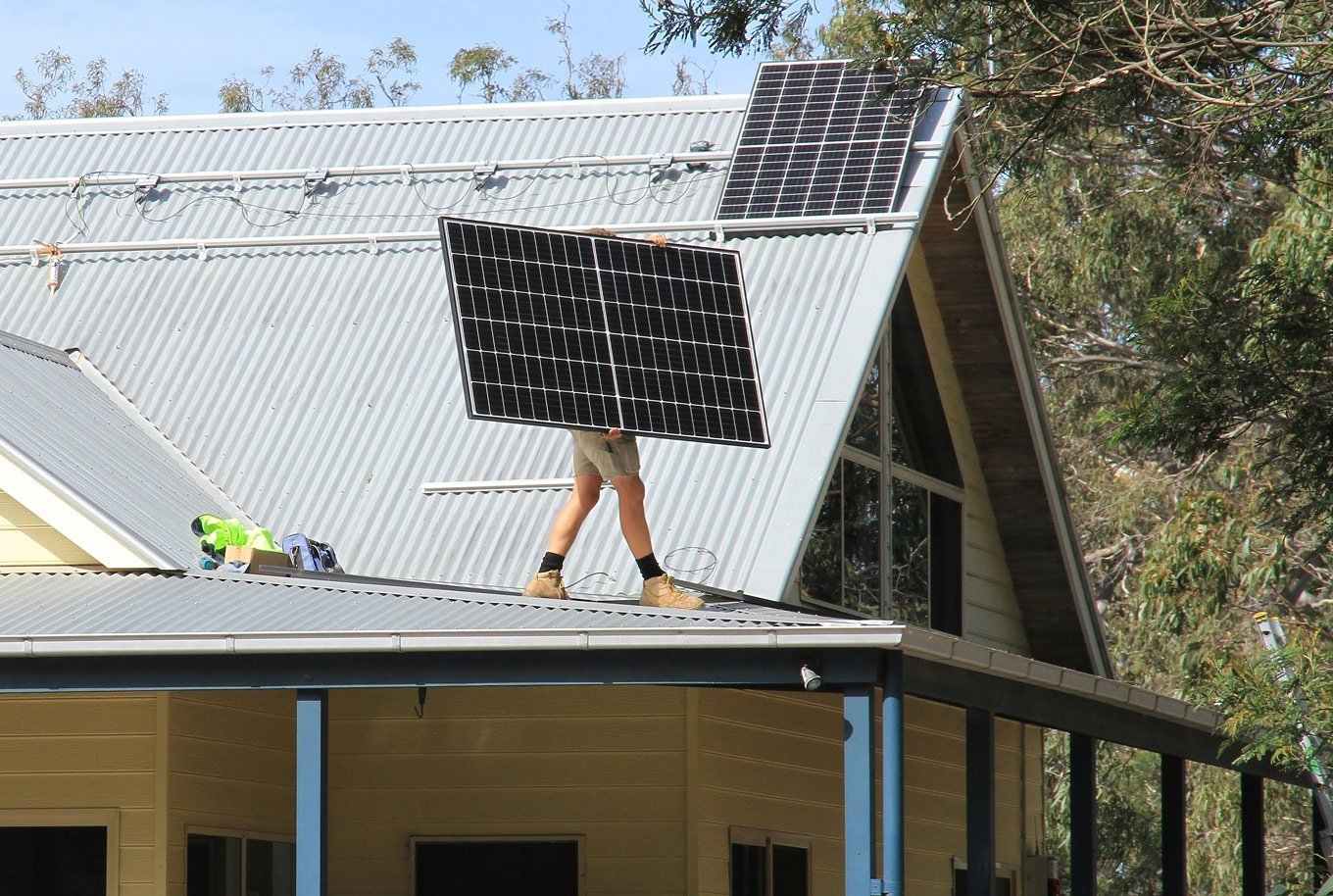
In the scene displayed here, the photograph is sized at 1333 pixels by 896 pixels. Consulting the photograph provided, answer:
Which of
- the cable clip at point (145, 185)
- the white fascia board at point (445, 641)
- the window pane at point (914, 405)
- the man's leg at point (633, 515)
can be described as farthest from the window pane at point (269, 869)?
the cable clip at point (145, 185)

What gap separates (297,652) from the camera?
10375mm

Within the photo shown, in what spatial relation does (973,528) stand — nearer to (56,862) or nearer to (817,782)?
(817,782)

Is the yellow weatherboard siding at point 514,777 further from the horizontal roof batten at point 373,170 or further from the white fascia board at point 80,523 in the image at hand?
the horizontal roof batten at point 373,170

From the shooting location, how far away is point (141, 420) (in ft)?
48.1

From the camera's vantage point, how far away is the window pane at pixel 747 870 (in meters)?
13.2

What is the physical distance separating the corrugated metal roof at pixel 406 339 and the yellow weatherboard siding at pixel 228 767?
1.19 metres

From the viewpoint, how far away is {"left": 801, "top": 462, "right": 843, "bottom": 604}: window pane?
45.3 feet

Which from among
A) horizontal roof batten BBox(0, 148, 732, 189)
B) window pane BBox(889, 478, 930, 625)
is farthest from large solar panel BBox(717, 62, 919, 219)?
window pane BBox(889, 478, 930, 625)

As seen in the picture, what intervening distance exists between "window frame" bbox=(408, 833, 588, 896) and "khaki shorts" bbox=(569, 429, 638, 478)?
276cm

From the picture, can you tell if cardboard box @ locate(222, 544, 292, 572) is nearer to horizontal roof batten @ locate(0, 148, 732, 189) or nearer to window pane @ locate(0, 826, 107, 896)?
window pane @ locate(0, 826, 107, 896)

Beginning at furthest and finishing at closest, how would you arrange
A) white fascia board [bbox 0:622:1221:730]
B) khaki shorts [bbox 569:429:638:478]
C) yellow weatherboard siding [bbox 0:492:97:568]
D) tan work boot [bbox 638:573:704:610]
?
yellow weatherboard siding [bbox 0:492:97:568] → khaki shorts [bbox 569:429:638:478] → tan work boot [bbox 638:573:704:610] → white fascia board [bbox 0:622:1221:730]

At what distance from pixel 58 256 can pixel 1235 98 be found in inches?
365

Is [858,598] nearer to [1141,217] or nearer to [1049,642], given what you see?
[1049,642]

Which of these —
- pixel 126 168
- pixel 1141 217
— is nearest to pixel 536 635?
pixel 126 168
